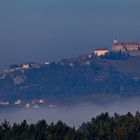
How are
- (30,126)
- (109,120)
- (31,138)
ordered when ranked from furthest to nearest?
(109,120) → (30,126) → (31,138)

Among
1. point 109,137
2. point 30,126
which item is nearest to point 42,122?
point 30,126

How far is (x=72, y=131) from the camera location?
190 ft

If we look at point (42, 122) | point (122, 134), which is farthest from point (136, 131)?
point (42, 122)

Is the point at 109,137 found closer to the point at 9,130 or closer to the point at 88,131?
the point at 88,131

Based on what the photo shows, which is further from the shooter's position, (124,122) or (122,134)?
(124,122)

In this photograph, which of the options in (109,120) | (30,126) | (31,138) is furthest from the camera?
(109,120)

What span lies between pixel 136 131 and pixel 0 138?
276 inches

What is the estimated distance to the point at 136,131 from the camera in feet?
193

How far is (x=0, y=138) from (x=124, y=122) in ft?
26.1

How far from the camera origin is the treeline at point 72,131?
57406 millimetres

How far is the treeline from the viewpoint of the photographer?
Result: 57.4m

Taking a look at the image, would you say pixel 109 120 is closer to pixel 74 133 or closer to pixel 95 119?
pixel 95 119

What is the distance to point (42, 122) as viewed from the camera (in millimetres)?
62000

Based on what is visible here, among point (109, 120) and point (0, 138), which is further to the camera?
point (109, 120)
